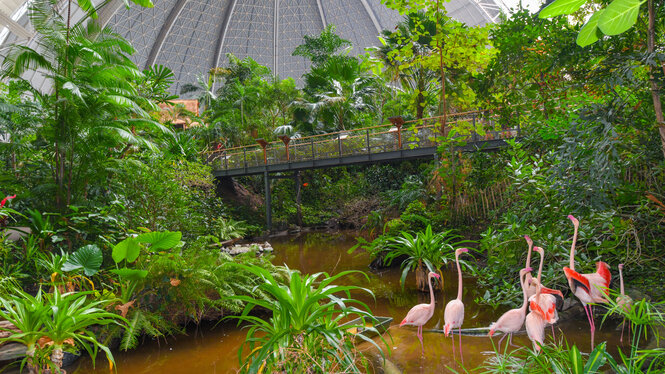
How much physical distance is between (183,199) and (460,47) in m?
6.49

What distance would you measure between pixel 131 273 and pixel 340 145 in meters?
10.9

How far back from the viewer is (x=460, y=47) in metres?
7.93

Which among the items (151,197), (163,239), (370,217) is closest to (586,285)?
(163,239)

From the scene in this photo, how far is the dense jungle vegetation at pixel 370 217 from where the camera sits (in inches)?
128

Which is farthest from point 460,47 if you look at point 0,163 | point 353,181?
point 353,181

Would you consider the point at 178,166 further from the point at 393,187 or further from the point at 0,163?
the point at 393,187

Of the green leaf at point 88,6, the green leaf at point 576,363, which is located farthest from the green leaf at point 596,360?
the green leaf at point 88,6

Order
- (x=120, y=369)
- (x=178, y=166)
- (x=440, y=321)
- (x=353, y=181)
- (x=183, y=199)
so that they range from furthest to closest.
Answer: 1. (x=353, y=181)
2. (x=178, y=166)
3. (x=183, y=199)
4. (x=440, y=321)
5. (x=120, y=369)

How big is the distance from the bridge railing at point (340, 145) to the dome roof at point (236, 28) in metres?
24.5

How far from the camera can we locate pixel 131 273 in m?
5.18

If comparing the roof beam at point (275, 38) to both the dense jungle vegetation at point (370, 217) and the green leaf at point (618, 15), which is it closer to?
the dense jungle vegetation at point (370, 217)

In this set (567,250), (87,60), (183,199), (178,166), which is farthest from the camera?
(178,166)

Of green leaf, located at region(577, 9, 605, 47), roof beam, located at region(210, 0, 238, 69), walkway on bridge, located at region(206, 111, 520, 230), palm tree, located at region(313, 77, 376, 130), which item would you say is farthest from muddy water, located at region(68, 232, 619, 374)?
roof beam, located at region(210, 0, 238, 69)

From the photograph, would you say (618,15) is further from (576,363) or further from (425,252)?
(425,252)
